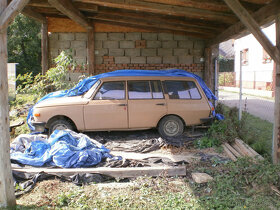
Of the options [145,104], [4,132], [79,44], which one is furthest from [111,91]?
[79,44]

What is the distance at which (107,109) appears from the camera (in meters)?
7.17

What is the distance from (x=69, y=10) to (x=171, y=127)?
4470 millimetres

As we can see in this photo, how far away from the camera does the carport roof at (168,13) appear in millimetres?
6255

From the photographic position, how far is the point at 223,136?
22.6 feet

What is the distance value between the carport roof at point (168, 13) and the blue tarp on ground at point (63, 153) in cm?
364

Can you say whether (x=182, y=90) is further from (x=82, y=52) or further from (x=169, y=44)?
(x=82, y=52)

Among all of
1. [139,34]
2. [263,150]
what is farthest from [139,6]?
[263,150]

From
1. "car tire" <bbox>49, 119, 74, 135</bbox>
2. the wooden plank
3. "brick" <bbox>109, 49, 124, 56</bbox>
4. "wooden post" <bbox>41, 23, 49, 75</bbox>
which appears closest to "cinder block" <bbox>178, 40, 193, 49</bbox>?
"brick" <bbox>109, 49, 124, 56</bbox>

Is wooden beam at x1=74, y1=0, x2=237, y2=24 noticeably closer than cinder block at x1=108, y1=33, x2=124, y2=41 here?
Yes

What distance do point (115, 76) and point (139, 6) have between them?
1.95 meters

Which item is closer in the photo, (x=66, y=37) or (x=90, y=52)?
(x=90, y=52)

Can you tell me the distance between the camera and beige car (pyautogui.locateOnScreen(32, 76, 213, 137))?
7125 millimetres

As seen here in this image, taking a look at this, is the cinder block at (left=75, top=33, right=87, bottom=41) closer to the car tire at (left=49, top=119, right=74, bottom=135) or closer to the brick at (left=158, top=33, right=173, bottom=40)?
the brick at (left=158, top=33, right=173, bottom=40)

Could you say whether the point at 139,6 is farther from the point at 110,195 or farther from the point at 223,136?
the point at 110,195
